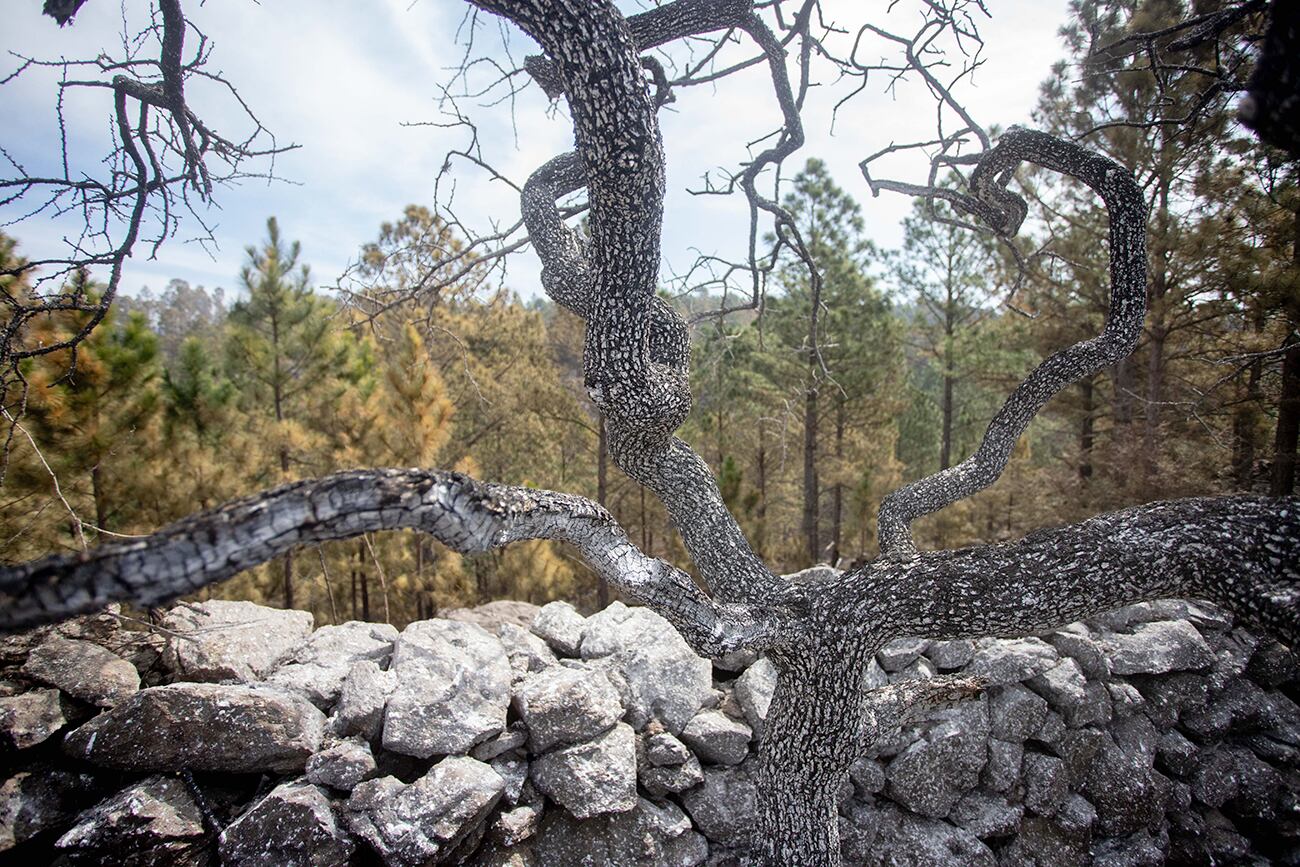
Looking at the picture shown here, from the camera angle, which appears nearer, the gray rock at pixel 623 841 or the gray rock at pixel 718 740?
the gray rock at pixel 623 841

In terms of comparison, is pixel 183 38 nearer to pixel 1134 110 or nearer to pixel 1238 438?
pixel 1134 110

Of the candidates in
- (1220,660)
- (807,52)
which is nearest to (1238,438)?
(1220,660)

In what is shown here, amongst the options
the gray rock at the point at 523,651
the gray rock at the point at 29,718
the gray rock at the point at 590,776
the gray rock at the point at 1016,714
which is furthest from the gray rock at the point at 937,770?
the gray rock at the point at 29,718

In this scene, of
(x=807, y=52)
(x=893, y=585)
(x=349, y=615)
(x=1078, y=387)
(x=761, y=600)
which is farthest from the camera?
(x=1078, y=387)

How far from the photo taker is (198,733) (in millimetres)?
2664

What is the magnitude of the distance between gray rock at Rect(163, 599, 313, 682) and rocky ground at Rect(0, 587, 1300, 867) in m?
0.01

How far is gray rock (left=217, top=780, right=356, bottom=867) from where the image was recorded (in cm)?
244

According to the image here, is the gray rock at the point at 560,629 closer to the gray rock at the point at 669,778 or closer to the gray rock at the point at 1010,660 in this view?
the gray rock at the point at 669,778

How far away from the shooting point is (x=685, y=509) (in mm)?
2521

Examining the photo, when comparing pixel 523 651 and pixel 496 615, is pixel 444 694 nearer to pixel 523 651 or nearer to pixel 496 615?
pixel 523 651

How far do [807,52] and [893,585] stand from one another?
8.05 ft

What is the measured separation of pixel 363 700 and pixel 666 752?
1552mm

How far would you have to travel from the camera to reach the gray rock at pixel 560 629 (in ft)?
12.3

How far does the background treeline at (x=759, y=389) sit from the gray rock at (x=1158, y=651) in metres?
1.46
